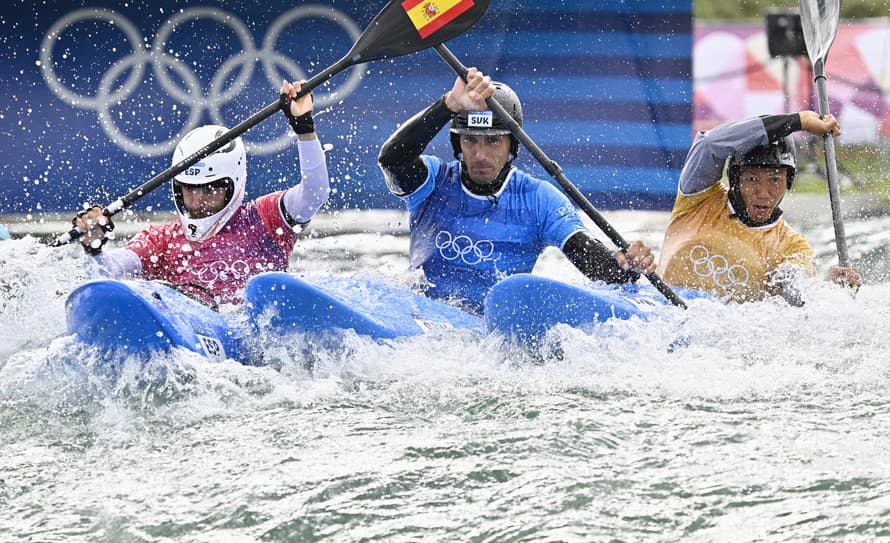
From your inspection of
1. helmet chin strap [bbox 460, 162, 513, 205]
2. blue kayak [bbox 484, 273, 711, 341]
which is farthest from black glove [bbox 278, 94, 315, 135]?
blue kayak [bbox 484, 273, 711, 341]

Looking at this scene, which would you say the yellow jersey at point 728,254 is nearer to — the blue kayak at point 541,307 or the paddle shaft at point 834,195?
the paddle shaft at point 834,195

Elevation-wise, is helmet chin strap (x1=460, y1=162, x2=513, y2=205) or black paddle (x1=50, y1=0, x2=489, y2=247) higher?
black paddle (x1=50, y1=0, x2=489, y2=247)

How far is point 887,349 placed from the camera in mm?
4918

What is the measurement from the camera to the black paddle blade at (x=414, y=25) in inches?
205

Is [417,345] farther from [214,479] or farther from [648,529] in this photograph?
[648,529]

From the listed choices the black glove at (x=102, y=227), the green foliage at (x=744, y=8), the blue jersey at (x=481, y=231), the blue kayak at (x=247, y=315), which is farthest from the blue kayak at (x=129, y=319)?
the green foliage at (x=744, y=8)

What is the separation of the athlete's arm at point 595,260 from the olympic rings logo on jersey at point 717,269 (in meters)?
0.43

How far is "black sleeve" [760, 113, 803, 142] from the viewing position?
5383mm

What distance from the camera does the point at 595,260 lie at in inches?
211

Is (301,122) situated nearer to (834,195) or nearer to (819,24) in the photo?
(834,195)

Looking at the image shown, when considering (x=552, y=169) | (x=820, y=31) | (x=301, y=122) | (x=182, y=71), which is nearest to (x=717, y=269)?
(x=552, y=169)

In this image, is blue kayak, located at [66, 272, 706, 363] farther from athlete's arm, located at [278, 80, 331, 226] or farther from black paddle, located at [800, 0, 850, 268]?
black paddle, located at [800, 0, 850, 268]

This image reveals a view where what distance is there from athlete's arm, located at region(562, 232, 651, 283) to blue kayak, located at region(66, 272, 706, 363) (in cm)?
38

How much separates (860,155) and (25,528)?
28.3 feet
